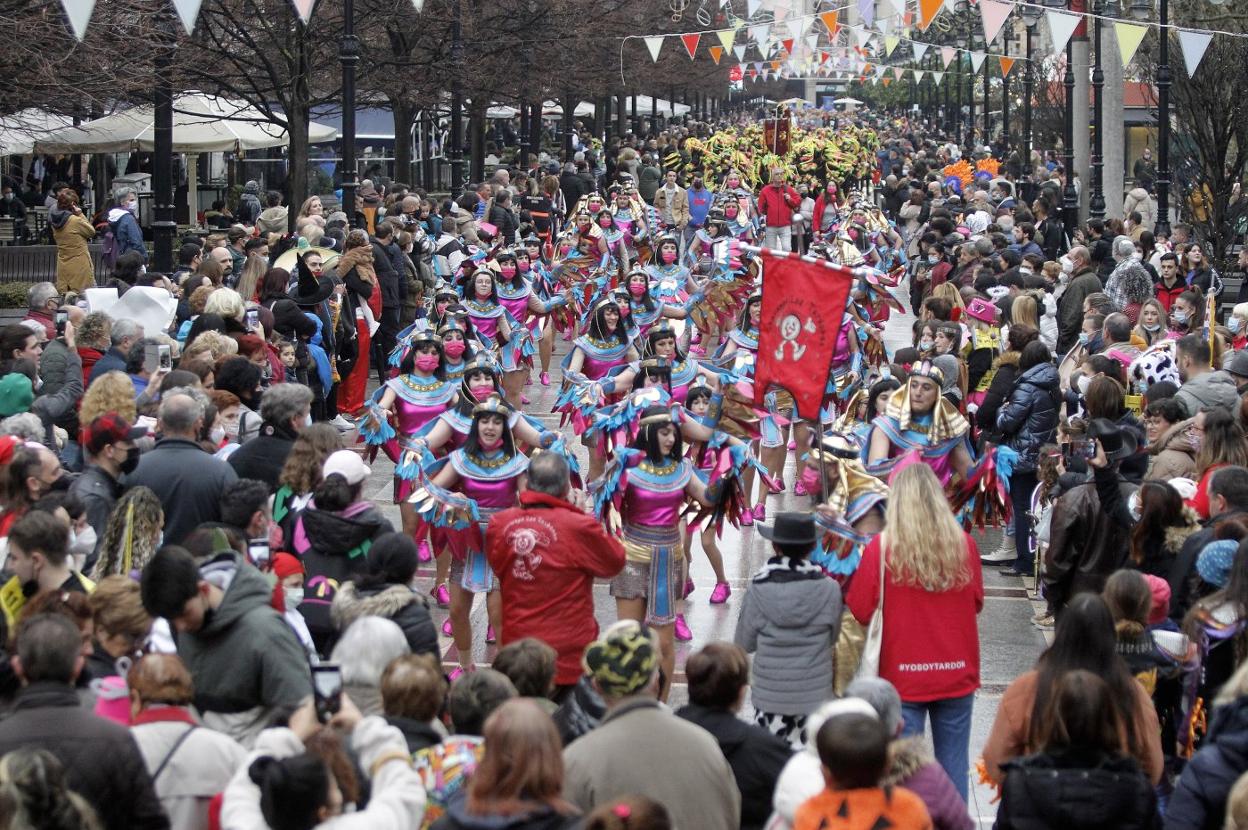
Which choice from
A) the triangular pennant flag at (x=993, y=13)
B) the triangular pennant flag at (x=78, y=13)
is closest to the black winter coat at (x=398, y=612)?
the triangular pennant flag at (x=78, y=13)

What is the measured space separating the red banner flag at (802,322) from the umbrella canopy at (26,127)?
7941 mm

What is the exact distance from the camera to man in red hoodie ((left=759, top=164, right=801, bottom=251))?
29.5 meters

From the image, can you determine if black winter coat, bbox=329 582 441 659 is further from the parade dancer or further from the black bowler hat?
the parade dancer

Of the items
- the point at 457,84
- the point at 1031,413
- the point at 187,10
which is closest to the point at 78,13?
the point at 187,10

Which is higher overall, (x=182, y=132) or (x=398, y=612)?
(x=182, y=132)

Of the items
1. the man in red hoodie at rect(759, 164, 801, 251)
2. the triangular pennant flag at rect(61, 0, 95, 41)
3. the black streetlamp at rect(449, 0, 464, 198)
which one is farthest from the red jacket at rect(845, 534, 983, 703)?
the man in red hoodie at rect(759, 164, 801, 251)

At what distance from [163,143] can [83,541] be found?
937 cm

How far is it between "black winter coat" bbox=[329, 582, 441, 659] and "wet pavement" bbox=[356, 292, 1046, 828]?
250 cm

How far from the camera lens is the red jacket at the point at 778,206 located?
1160 inches

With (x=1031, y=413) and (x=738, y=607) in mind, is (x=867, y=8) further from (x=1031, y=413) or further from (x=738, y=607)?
(x=738, y=607)

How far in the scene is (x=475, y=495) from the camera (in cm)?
998

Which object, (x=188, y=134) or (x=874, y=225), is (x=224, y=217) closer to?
(x=188, y=134)

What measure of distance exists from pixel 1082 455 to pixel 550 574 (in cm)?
372

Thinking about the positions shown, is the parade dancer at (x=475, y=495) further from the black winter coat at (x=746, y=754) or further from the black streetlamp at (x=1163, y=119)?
the black streetlamp at (x=1163, y=119)
